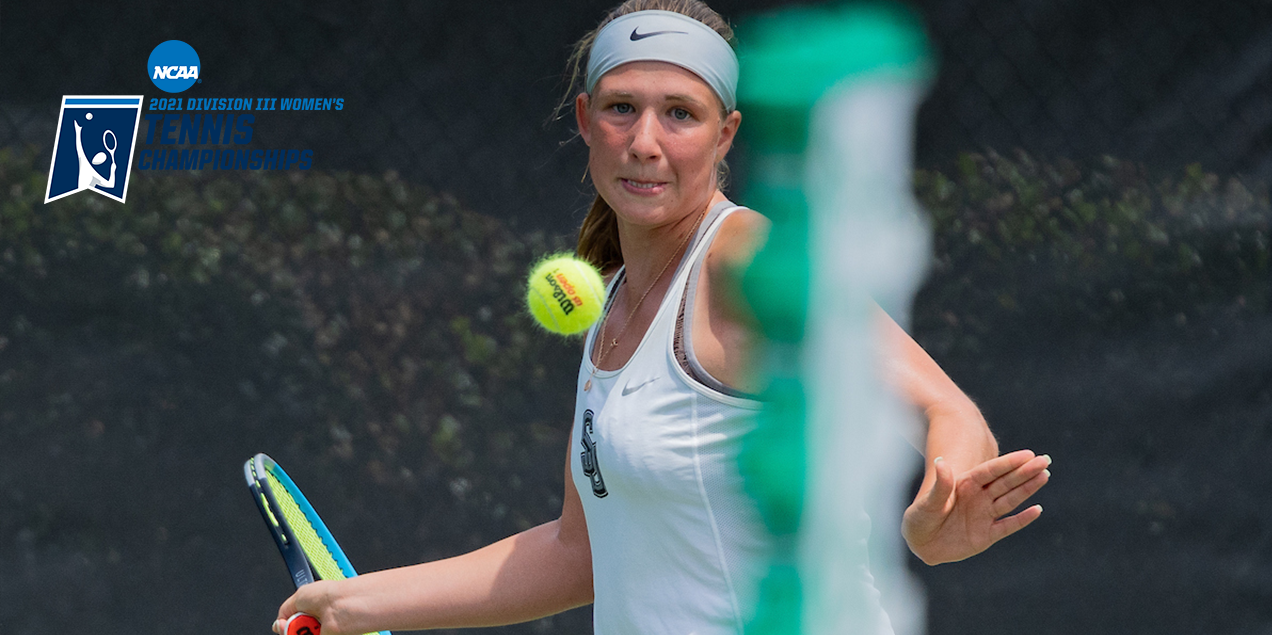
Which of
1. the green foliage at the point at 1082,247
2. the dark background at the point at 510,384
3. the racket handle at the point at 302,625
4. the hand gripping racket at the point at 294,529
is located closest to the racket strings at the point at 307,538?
the hand gripping racket at the point at 294,529

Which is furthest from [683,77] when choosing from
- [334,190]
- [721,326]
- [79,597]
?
[79,597]

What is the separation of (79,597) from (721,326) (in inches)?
81.8

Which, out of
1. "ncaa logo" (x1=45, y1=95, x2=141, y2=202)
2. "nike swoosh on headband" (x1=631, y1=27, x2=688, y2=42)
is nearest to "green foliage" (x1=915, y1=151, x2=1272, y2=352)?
"nike swoosh on headband" (x1=631, y1=27, x2=688, y2=42)

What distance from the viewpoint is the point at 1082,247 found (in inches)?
103

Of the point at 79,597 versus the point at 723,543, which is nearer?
the point at 723,543

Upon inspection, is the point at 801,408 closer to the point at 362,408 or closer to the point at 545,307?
the point at 545,307

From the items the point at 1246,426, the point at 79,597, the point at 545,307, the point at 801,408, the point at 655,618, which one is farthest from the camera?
the point at 79,597

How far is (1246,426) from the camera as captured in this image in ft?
8.46

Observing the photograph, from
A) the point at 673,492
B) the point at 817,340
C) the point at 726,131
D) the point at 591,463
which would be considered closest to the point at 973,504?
the point at 817,340

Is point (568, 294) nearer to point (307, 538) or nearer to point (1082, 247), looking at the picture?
point (307, 538)

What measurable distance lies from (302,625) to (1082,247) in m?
1.77

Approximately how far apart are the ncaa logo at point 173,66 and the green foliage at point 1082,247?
5.31 feet

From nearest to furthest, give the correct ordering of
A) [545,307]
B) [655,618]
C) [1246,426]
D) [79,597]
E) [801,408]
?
[801,408], [655,618], [545,307], [1246,426], [79,597]

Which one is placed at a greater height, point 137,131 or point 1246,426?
point 137,131
